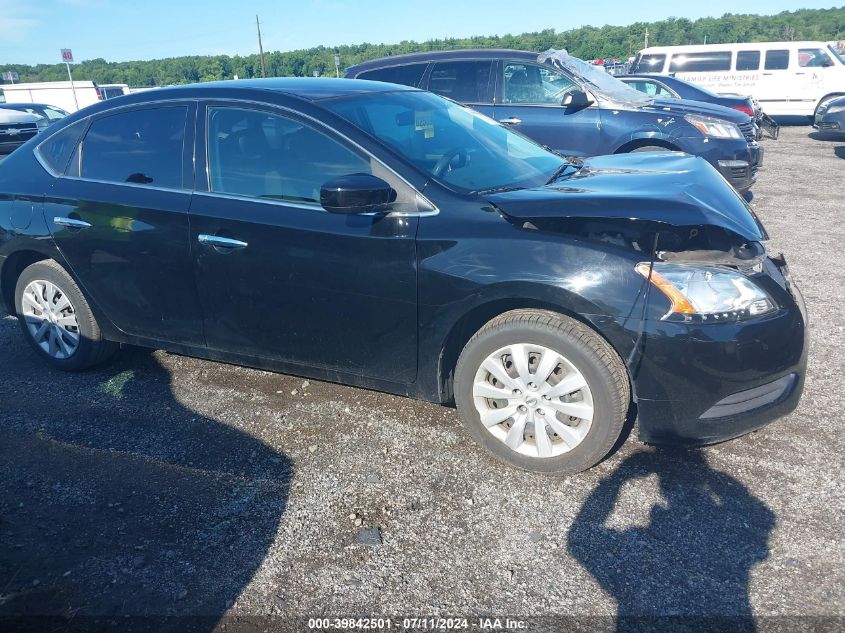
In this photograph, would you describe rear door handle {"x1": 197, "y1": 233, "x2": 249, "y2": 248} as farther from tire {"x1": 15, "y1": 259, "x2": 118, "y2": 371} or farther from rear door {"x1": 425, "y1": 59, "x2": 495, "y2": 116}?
rear door {"x1": 425, "y1": 59, "x2": 495, "y2": 116}

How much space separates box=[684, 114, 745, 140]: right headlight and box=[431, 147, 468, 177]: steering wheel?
515 cm

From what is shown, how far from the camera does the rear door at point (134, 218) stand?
361cm

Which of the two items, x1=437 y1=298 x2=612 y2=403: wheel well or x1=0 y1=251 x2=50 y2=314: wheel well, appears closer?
x1=437 y1=298 x2=612 y2=403: wheel well

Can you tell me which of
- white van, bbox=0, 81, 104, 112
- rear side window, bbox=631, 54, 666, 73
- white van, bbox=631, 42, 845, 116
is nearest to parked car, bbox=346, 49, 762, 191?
white van, bbox=631, 42, 845, 116

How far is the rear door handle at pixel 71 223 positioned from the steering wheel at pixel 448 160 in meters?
2.09

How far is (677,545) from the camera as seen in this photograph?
2.56 meters

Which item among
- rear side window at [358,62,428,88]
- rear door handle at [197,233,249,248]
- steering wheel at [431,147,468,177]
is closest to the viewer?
steering wheel at [431,147,468,177]

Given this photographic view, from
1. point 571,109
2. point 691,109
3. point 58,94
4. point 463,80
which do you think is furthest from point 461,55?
point 58,94

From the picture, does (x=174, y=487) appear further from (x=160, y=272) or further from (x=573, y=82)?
(x=573, y=82)

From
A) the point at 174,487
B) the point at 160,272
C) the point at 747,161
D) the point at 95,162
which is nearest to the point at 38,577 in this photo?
the point at 174,487

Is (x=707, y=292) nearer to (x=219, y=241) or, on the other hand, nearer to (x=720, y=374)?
(x=720, y=374)

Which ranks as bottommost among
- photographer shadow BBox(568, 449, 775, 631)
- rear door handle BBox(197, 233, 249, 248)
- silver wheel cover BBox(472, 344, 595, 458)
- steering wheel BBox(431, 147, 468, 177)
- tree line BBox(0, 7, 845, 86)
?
photographer shadow BBox(568, 449, 775, 631)

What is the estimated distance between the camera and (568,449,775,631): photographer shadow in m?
2.24

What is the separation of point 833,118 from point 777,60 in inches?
181
